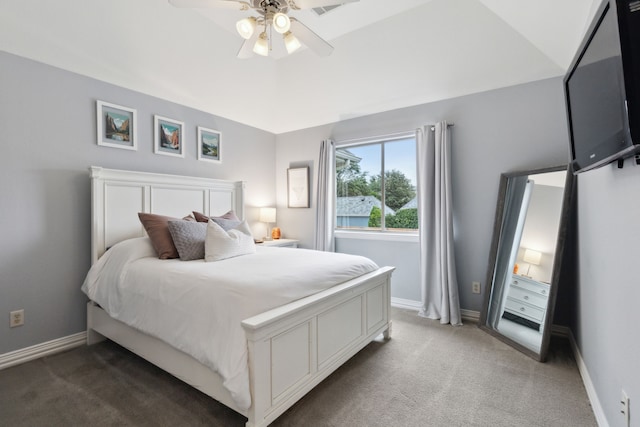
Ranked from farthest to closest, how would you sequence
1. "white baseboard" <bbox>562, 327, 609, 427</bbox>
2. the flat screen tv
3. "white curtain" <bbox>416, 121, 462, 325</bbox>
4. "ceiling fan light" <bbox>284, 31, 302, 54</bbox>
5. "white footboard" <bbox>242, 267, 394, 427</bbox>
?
"white curtain" <bbox>416, 121, 462, 325</bbox>, "ceiling fan light" <bbox>284, 31, 302, 54</bbox>, "white baseboard" <bbox>562, 327, 609, 427</bbox>, "white footboard" <bbox>242, 267, 394, 427</bbox>, the flat screen tv

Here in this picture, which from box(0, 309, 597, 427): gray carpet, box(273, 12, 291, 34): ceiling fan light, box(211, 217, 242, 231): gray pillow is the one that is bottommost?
box(0, 309, 597, 427): gray carpet

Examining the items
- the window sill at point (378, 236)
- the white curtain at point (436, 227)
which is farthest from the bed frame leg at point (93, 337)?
the white curtain at point (436, 227)

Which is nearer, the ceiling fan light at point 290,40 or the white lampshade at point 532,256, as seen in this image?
the ceiling fan light at point 290,40

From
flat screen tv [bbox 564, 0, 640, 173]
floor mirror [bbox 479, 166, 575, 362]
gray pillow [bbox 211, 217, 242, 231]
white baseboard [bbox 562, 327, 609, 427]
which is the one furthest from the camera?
gray pillow [bbox 211, 217, 242, 231]

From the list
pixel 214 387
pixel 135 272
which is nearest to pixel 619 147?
pixel 214 387

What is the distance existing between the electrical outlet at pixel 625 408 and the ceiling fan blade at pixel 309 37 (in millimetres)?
2486

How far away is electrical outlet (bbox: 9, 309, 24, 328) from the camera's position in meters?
2.34

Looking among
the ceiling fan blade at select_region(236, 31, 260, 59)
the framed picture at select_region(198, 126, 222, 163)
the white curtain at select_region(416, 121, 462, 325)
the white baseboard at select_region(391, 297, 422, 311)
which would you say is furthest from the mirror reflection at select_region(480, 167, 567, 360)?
the framed picture at select_region(198, 126, 222, 163)

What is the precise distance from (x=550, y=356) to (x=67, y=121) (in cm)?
445

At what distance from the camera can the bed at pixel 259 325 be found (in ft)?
5.08

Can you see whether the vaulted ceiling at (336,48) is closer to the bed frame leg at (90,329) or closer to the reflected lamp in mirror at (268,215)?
the reflected lamp in mirror at (268,215)

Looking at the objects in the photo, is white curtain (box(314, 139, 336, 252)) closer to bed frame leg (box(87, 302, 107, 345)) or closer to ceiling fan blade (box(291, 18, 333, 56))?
ceiling fan blade (box(291, 18, 333, 56))

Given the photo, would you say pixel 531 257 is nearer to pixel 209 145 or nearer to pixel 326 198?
pixel 326 198

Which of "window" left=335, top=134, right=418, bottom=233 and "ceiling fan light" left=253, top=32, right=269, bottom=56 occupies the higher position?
"ceiling fan light" left=253, top=32, right=269, bottom=56
